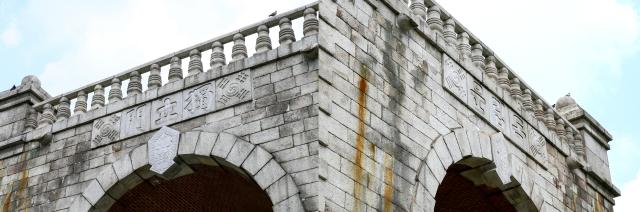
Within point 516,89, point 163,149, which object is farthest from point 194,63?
point 516,89

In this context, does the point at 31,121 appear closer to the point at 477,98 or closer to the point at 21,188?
the point at 21,188

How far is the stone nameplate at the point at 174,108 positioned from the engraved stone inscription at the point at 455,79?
3564 millimetres

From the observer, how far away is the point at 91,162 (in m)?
19.2

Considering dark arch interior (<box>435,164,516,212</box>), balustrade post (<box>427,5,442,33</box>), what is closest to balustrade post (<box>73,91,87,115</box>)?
balustrade post (<box>427,5,442,33</box>)

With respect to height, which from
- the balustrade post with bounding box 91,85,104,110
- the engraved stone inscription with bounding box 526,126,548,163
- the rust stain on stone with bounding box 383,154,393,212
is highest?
the balustrade post with bounding box 91,85,104,110

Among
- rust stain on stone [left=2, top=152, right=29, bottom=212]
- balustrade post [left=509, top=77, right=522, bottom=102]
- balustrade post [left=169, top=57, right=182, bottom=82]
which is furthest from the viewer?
balustrade post [left=509, top=77, right=522, bottom=102]

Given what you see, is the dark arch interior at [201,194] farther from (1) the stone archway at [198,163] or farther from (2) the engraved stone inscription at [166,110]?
(2) the engraved stone inscription at [166,110]

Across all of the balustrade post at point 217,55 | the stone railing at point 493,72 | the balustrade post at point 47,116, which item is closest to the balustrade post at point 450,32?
the stone railing at point 493,72

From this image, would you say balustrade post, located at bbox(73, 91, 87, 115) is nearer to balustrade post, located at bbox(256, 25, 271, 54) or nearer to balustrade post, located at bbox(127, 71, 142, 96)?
balustrade post, located at bbox(127, 71, 142, 96)

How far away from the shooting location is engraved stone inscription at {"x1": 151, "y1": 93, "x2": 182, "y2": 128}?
18531 mm

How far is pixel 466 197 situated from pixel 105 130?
6.29m

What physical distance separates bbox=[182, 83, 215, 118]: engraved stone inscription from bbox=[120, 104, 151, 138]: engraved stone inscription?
30.5 inches

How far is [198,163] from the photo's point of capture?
1817 centimetres

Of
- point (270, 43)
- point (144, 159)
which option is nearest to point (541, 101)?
point (270, 43)
